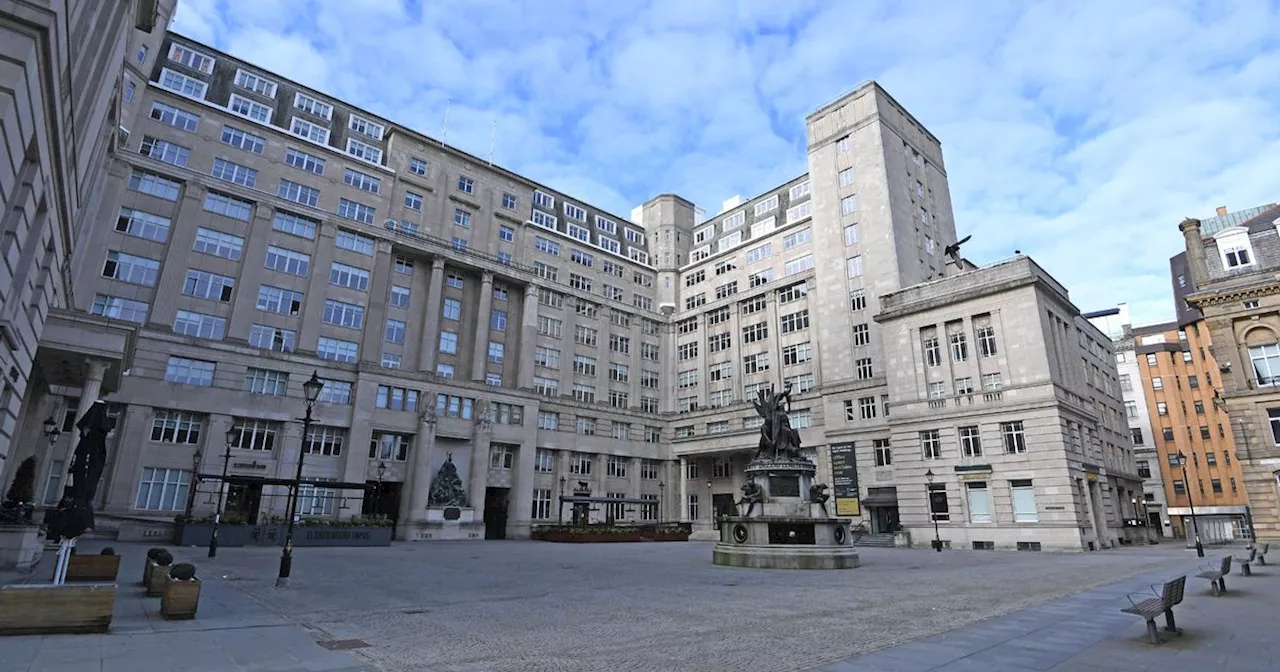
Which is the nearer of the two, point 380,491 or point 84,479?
point 84,479

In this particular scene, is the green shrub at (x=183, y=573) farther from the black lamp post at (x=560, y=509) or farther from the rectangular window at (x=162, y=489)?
the black lamp post at (x=560, y=509)

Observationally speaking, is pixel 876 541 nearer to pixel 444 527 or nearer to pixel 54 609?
pixel 444 527

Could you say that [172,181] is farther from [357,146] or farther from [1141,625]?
[1141,625]

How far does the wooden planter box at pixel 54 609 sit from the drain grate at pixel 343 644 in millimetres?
3291

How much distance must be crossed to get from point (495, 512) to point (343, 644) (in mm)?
46965

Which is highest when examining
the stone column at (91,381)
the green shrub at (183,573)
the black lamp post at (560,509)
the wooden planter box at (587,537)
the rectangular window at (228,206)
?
the rectangular window at (228,206)

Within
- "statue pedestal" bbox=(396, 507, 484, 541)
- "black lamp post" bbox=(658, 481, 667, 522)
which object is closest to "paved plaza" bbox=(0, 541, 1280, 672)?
"statue pedestal" bbox=(396, 507, 484, 541)

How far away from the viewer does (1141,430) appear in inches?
3012

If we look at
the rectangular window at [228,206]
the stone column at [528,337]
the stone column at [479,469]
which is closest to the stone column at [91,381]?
the rectangular window at [228,206]

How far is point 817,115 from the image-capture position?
60.7m

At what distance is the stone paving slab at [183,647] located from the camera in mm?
7570

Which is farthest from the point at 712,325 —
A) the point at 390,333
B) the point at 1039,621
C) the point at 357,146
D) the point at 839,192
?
the point at 1039,621

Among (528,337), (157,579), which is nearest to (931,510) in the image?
(528,337)

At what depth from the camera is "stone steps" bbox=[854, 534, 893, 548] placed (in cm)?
4416
